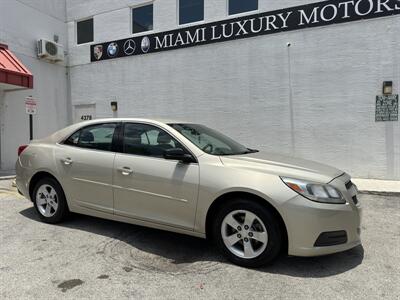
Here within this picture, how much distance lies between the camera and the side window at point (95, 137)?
15.8ft

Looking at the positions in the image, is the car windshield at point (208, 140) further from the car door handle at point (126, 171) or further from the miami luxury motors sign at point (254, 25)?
the miami luxury motors sign at point (254, 25)

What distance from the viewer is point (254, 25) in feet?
34.4

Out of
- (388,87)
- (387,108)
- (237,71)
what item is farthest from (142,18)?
(387,108)

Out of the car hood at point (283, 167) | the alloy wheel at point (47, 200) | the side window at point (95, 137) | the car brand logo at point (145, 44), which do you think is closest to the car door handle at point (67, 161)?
the side window at point (95, 137)

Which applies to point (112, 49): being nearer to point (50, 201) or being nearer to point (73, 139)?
point (73, 139)

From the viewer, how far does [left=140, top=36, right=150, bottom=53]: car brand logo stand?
12.4 meters

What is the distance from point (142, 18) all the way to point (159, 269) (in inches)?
429

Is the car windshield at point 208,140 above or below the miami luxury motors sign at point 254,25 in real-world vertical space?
below

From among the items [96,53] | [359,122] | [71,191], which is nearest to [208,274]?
[71,191]

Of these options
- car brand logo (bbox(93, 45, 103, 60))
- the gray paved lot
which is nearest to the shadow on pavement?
the gray paved lot

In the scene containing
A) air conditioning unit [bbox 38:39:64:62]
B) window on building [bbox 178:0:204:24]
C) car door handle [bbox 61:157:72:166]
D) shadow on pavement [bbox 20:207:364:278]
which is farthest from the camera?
air conditioning unit [bbox 38:39:64:62]

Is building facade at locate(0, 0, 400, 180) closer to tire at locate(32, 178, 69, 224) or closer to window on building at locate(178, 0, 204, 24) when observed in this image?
window on building at locate(178, 0, 204, 24)

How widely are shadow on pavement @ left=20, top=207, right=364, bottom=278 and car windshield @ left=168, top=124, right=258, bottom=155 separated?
1.19m

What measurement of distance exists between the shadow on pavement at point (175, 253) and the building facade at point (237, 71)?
18.7ft
